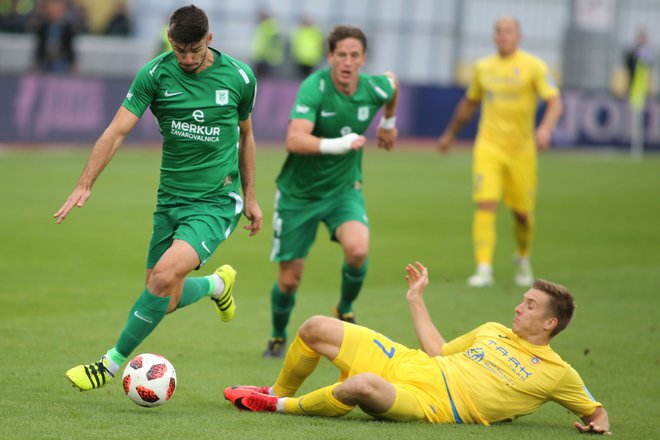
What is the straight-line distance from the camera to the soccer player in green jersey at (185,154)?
7.25 meters

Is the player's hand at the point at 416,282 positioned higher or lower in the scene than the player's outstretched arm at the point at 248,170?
lower

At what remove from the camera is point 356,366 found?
689 cm

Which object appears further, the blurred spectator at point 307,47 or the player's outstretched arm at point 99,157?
the blurred spectator at point 307,47

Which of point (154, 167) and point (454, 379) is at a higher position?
point (454, 379)

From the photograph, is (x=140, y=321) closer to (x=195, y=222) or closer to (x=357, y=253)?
(x=195, y=222)

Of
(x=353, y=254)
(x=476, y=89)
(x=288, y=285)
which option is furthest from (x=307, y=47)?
(x=288, y=285)

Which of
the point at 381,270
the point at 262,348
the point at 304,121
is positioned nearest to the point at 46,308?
the point at 262,348

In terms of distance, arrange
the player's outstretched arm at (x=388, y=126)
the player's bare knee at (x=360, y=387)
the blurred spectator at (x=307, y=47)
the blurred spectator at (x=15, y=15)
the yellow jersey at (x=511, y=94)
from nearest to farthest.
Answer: the player's bare knee at (x=360, y=387) → the player's outstretched arm at (x=388, y=126) → the yellow jersey at (x=511, y=94) → the blurred spectator at (x=15, y=15) → the blurred spectator at (x=307, y=47)

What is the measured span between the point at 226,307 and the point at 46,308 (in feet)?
8.63

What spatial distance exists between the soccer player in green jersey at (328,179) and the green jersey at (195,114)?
1.45m

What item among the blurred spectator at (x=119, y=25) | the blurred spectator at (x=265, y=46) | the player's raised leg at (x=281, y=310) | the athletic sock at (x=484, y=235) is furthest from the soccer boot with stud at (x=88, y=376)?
the blurred spectator at (x=119, y=25)

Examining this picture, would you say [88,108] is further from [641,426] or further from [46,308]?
[641,426]

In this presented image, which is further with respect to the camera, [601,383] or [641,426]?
[601,383]

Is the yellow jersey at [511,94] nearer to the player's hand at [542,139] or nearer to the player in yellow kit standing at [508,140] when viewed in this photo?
the player in yellow kit standing at [508,140]
